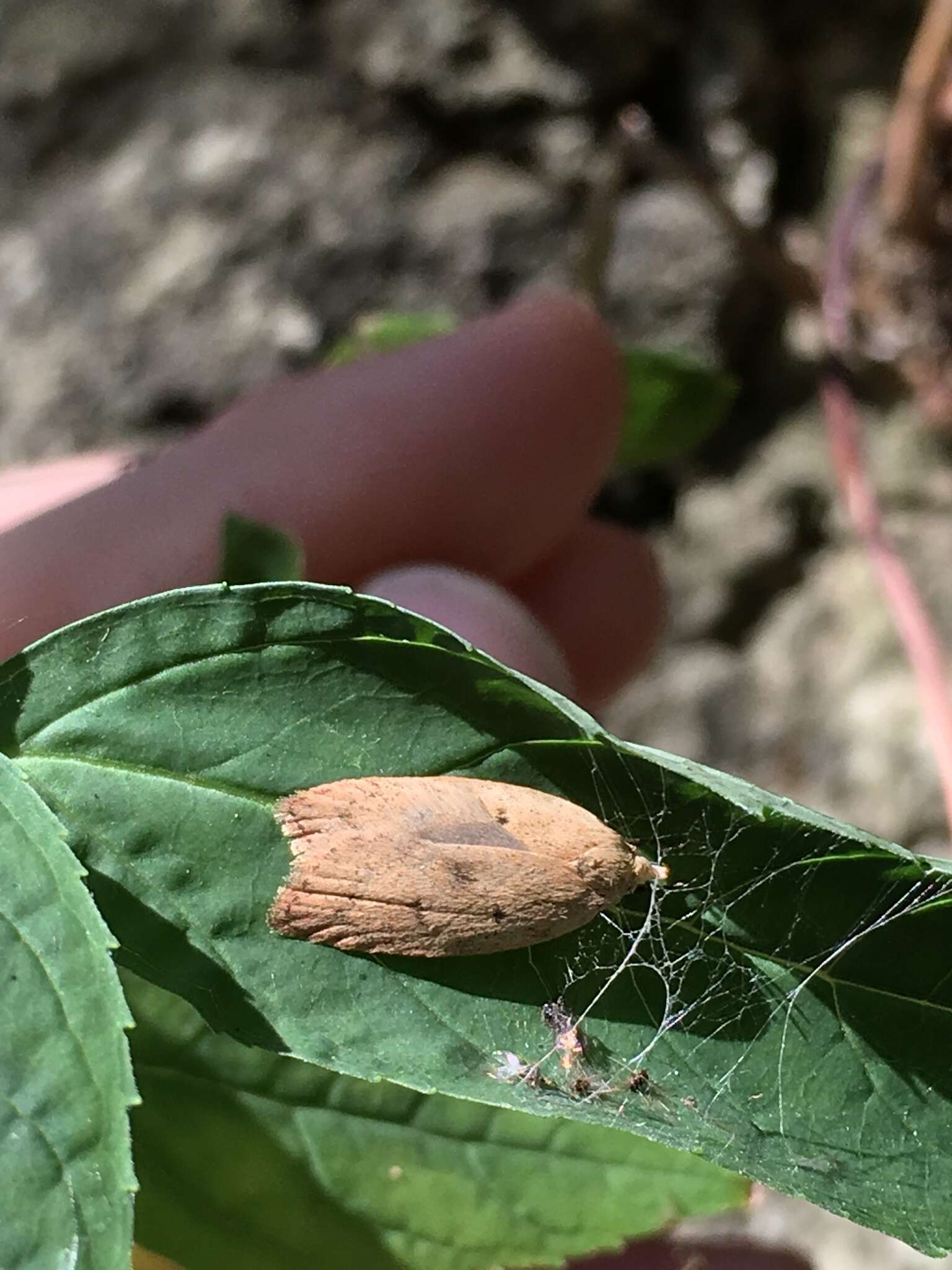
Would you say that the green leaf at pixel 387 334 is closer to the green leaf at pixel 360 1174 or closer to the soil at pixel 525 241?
the soil at pixel 525 241

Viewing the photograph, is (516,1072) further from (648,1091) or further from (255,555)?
(255,555)

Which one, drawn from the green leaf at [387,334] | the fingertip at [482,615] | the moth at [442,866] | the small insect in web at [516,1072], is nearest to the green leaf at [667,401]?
the green leaf at [387,334]

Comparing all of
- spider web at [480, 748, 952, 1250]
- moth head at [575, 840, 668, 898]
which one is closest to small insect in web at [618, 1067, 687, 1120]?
spider web at [480, 748, 952, 1250]

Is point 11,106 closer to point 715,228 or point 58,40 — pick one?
point 58,40

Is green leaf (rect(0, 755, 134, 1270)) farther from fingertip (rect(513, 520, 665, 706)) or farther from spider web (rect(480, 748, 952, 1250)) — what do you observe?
fingertip (rect(513, 520, 665, 706))

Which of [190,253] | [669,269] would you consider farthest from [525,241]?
[190,253]
